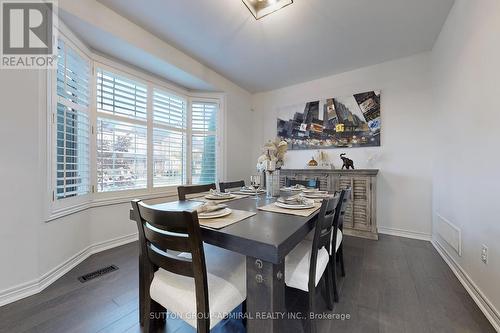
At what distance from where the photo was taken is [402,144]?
3.06m

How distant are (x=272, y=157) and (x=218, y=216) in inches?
36.1

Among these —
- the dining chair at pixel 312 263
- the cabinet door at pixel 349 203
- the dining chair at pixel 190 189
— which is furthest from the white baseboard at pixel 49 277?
the cabinet door at pixel 349 203

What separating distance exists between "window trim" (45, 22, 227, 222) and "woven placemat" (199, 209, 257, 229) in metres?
1.78

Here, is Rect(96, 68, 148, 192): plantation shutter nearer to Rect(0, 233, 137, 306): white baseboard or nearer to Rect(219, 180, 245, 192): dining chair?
Rect(0, 233, 137, 306): white baseboard

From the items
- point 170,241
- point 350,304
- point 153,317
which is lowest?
point 350,304

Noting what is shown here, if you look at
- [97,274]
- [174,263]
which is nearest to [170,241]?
[174,263]

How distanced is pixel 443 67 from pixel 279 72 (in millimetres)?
2213

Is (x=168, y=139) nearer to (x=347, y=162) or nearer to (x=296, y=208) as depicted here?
(x=296, y=208)

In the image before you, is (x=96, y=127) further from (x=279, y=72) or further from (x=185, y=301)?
(x=279, y=72)

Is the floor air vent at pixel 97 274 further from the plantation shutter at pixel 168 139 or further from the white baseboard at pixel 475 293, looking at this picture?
the white baseboard at pixel 475 293

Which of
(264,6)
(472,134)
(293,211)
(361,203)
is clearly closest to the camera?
(293,211)

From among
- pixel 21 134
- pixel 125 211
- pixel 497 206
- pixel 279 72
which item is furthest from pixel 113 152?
pixel 497 206

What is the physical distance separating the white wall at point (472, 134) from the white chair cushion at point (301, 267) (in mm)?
1219

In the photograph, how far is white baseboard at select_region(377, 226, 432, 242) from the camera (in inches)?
Result: 113
